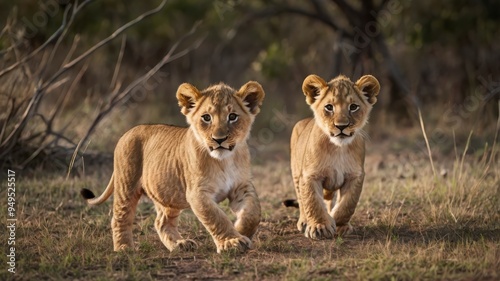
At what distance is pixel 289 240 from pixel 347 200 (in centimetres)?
49

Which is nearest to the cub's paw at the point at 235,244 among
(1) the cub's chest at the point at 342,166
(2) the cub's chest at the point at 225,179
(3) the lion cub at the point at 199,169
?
(3) the lion cub at the point at 199,169

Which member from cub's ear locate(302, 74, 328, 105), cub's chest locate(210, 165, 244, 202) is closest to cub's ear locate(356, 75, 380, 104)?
cub's ear locate(302, 74, 328, 105)

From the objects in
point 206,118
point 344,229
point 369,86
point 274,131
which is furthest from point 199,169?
point 274,131

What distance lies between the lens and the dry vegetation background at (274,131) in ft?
16.0

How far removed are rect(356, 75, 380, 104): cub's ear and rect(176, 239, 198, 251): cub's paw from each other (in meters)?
1.53

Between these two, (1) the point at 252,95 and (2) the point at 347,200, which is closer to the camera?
(1) the point at 252,95

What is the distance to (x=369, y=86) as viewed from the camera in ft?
18.1

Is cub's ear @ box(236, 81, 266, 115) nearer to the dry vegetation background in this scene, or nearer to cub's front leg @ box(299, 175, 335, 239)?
cub's front leg @ box(299, 175, 335, 239)

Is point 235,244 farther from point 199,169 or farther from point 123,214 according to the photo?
point 123,214

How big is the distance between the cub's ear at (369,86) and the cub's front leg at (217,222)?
1.33 m

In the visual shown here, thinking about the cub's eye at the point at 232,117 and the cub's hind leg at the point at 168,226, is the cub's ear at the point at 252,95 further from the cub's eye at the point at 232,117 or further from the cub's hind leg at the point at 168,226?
the cub's hind leg at the point at 168,226

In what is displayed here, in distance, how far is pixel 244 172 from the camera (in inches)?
198

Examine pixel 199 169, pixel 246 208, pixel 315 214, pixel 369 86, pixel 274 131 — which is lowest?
pixel 315 214

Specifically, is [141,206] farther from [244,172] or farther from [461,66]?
[461,66]
